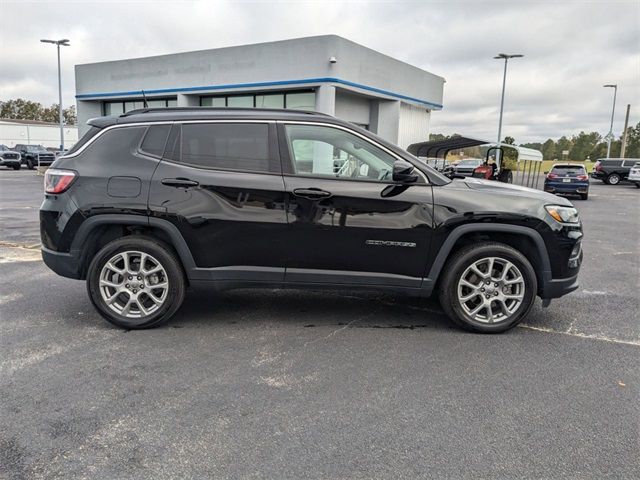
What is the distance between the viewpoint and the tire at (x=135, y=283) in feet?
13.9

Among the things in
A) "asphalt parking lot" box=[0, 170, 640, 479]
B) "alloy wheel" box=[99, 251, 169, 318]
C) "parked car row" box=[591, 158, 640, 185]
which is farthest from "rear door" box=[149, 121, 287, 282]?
"parked car row" box=[591, 158, 640, 185]

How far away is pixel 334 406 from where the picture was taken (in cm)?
308

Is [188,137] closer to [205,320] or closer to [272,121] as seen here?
[272,121]

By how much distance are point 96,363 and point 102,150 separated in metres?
1.87

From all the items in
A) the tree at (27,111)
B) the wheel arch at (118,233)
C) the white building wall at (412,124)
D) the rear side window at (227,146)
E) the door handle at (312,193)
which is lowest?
the wheel arch at (118,233)

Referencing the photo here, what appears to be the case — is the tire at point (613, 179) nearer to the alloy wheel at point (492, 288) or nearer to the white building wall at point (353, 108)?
the white building wall at point (353, 108)

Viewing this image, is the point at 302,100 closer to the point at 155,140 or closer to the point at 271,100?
the point at 271,100

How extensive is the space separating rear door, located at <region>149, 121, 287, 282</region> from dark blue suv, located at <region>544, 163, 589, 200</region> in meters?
19.3

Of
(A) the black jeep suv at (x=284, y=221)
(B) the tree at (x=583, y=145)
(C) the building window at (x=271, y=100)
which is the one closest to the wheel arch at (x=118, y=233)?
(A) the black jeep suv at (x=284, y=221)

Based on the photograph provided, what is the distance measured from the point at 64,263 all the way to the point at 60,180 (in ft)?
2.43

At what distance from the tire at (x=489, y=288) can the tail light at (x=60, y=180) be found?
134 inches

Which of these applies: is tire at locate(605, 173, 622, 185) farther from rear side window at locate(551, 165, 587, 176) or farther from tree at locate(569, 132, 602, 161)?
tree at locate(569, 132, 602, 161)

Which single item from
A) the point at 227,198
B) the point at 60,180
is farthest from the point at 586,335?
the point at 60,180

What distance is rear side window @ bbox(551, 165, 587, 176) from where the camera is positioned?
67.5 ft
